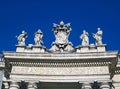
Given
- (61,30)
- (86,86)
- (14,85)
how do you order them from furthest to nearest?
1. (61,30)
2. (14,85)
3. (86,86)

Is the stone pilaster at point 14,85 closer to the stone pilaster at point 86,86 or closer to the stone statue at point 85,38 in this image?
the stone pilaster at point 86,86

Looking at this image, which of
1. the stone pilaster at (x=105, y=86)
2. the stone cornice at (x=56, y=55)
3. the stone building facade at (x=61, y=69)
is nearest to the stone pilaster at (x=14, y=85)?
the stone building facade at (x=61, y=69)

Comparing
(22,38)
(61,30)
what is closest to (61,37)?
(61,30)

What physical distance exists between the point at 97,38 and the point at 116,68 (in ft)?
11.1

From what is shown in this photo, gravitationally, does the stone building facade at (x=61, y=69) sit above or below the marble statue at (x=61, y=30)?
below

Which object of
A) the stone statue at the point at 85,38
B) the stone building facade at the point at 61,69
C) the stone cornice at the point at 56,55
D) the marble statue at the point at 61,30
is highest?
the marble statue at the point at 61,30

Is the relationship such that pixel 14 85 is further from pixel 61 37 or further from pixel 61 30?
pixel 61 30

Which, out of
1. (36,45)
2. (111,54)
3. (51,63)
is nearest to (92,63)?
(111,54)

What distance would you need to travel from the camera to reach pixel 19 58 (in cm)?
2778

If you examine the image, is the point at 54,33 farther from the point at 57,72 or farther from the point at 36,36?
the point at 57,72

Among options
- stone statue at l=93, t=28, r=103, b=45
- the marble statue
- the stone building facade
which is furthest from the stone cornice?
the marble statue

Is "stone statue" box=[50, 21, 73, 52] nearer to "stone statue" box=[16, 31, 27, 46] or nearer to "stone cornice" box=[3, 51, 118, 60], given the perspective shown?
"stone cornice" box=[3, 51, 118, 60]

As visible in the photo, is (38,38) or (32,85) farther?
(38,38)

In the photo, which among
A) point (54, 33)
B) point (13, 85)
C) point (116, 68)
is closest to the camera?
point (13, 85)
